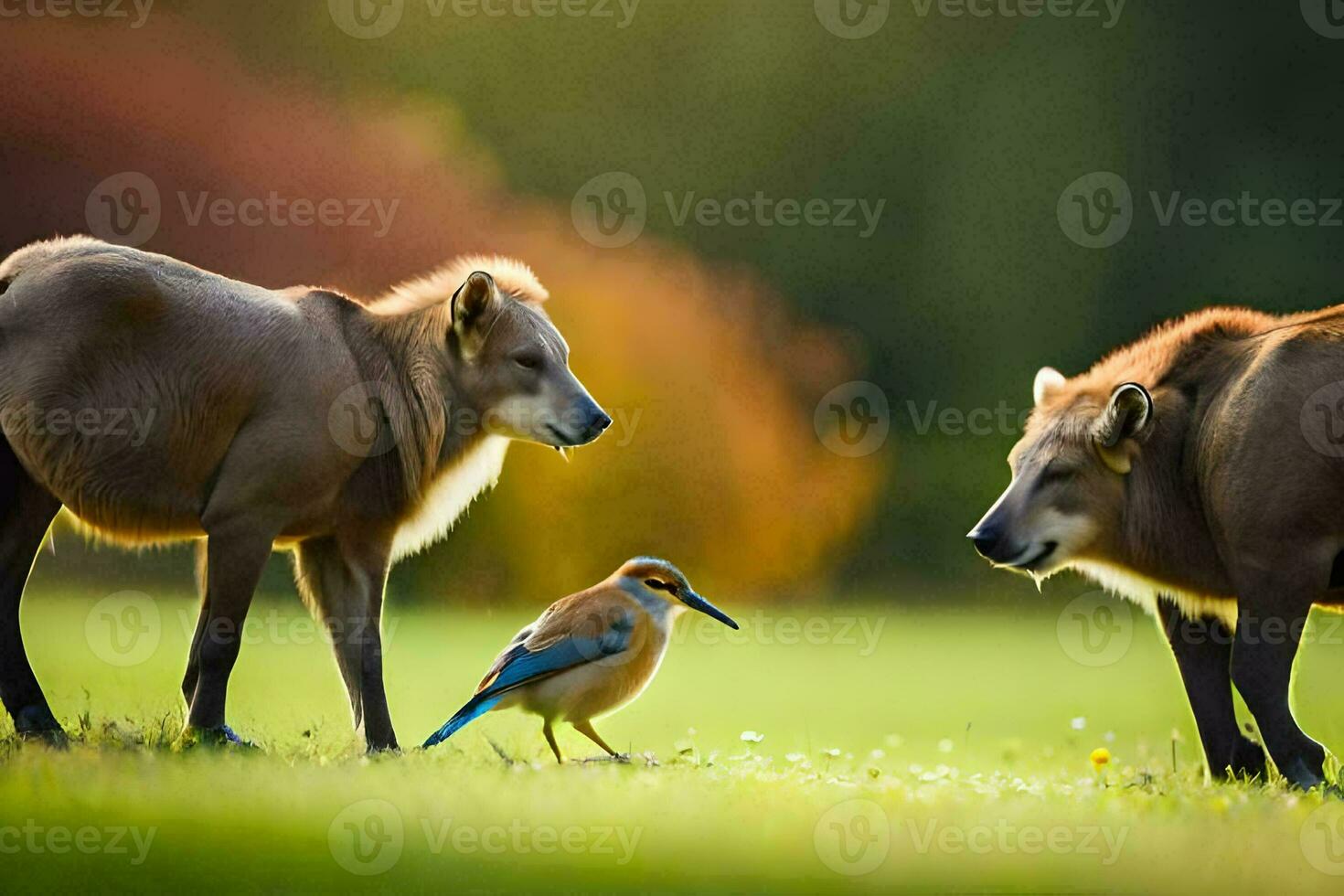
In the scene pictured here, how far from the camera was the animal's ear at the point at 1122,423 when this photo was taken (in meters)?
6.68

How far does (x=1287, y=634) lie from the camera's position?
628 cm

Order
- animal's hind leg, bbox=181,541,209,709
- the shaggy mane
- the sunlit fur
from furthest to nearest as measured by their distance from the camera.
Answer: the shaggy mane → animal's hind leg, bbox=181,541,209,709 → the sunlit fur

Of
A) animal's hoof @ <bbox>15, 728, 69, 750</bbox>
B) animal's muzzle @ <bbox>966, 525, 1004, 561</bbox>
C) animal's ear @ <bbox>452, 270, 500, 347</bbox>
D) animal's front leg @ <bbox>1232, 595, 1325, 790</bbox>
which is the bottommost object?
animal's hoof @ <bbox>15, 728, 69, 750</bbox>

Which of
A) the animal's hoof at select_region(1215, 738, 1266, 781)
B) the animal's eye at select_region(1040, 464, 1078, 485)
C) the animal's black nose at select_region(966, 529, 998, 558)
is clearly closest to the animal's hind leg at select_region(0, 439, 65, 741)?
the animal's black nose at select_region(966, 529, 998, 558)

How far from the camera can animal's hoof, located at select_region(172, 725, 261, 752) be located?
6500 millimetres

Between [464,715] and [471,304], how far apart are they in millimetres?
1910

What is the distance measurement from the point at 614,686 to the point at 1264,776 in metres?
2.91

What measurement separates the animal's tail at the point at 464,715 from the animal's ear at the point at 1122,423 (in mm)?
2825

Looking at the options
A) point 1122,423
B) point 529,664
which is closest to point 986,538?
point 1122,423

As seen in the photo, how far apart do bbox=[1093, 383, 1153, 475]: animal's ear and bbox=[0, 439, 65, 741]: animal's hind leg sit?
4.67m

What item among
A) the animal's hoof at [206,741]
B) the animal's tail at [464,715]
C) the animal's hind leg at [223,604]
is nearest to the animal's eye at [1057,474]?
the animal's tail at [464,715]

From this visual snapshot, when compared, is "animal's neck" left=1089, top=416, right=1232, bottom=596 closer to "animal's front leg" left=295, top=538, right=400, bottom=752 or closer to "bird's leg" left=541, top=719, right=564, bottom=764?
"bird's leg" left=541, top=719, right=564, bottom=764

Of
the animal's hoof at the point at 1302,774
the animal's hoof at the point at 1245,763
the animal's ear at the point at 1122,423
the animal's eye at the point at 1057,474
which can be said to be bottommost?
the animal's hoof at the point at 1245,763

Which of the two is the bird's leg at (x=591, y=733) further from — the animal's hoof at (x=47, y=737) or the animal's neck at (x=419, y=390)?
the animal's hoof at (x=47, y=737)
